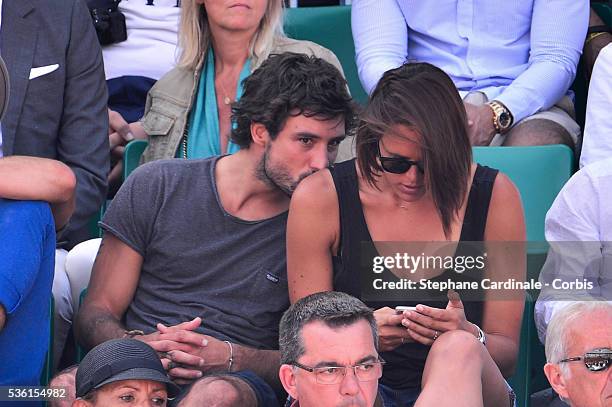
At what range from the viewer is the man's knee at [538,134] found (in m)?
4.21

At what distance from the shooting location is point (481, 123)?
13.9ft

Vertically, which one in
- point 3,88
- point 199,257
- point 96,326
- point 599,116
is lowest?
point 96,326

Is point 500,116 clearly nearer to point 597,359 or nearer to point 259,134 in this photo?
point 259,134

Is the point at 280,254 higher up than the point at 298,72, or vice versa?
the point at 298,72

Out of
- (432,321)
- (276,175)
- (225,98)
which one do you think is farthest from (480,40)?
(432,321)

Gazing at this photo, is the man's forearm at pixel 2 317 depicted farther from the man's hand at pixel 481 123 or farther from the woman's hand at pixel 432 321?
the man's hand at pixel 481 123

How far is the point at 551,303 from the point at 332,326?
0.74 metres

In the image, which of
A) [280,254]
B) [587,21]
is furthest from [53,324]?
[587,21]

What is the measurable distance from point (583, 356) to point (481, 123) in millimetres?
1385

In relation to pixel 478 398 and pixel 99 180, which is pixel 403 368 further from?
pixel 99 180

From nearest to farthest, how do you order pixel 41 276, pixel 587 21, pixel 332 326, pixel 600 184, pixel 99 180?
pixel 332 326, pixel 41 276, pixel 600 184, pixel 99 180, pixel 587 21

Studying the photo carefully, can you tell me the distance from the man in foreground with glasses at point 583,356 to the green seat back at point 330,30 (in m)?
2.05

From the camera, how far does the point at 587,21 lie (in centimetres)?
454

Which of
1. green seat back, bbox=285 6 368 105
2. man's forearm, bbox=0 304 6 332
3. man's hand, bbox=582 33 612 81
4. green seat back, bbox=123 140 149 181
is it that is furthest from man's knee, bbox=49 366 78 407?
man's hand, bbox=582 33 612 81
